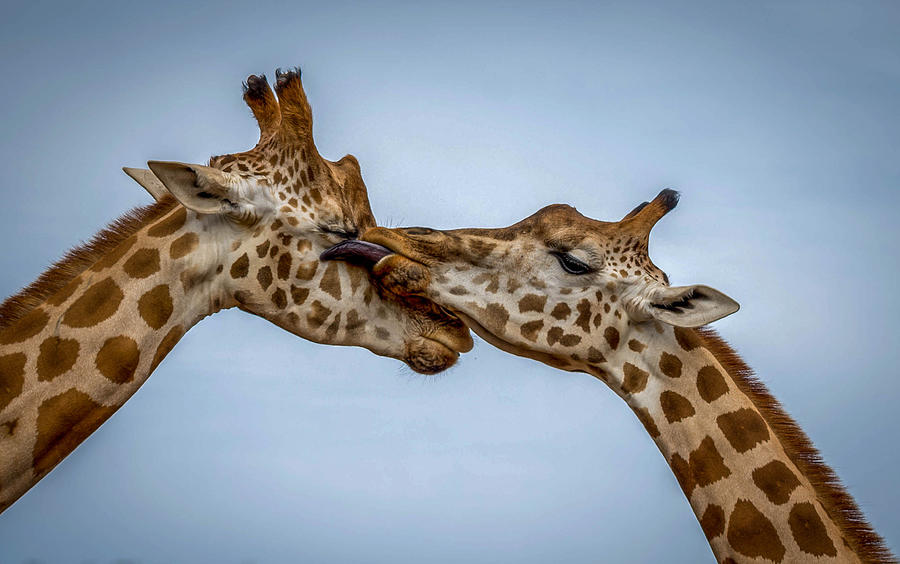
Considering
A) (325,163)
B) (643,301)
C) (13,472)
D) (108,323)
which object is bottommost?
(13,472)

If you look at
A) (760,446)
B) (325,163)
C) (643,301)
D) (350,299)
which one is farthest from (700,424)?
(325,163)

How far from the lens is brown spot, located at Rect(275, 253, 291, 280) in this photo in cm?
516

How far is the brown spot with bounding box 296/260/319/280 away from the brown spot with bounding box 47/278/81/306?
1118 mm

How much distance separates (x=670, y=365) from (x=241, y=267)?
2272 millimetres

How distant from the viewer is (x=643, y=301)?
482 centimetres

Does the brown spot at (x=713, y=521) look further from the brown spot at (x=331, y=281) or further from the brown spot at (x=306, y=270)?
the brown spot at (x=306, y=270)

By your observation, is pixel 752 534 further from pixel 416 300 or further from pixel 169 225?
pixel 169 225

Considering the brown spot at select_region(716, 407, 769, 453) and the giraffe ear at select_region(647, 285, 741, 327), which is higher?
the giraffe ear at select_region(647, 285, 741, 327)

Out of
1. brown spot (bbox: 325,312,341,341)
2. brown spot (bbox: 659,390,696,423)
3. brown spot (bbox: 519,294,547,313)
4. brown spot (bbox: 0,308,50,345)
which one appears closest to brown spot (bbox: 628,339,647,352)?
brown spot (bbox: 659,390,696,423)

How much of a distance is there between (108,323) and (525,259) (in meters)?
2.12

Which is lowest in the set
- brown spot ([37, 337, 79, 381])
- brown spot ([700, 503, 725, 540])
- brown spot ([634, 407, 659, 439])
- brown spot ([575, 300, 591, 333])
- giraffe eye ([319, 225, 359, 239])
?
brown spot ([700, 503, 725, 540])

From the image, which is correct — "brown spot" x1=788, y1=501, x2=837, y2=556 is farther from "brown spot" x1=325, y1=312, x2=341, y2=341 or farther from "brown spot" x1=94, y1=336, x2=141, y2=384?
"brown spot" x1=94, y1=336, x2=141, y2=384

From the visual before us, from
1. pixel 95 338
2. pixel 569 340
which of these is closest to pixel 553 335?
pixel 569 340

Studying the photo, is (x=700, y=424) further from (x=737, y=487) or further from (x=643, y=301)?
(x=643, y=301)
